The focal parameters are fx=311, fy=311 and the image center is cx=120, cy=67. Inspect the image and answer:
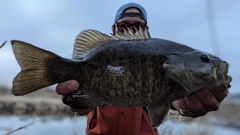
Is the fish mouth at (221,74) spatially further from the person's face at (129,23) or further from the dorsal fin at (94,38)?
the person's face at (129,23)

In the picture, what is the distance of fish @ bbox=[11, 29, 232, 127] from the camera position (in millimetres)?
1865

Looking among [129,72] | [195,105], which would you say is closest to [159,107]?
[129,72]

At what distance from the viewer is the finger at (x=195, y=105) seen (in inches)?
89.6

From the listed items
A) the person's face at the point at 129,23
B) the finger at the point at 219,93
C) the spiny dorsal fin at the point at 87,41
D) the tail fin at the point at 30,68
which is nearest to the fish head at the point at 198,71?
the finger at the point at 219,93

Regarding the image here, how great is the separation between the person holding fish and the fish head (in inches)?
11.3

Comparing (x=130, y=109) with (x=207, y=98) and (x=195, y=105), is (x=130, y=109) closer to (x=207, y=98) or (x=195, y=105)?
(x=195, y=105)

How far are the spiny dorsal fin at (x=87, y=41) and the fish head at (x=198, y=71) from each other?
519mm

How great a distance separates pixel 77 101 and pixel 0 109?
59.3 feet

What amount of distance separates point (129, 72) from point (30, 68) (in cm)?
65

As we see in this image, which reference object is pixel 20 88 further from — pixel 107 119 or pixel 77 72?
pixel 107 119

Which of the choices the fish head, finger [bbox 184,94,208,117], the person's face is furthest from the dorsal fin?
the person's face

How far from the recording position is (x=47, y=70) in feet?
6.70

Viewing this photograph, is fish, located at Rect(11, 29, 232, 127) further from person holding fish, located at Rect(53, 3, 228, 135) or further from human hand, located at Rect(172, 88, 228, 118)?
human hand, located at Rect(172, 88, 228, 118)

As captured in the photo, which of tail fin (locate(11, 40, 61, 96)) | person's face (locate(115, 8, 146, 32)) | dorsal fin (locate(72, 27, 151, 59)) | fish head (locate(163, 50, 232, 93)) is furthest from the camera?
person's face (locate(115, 8, 146, 32))
